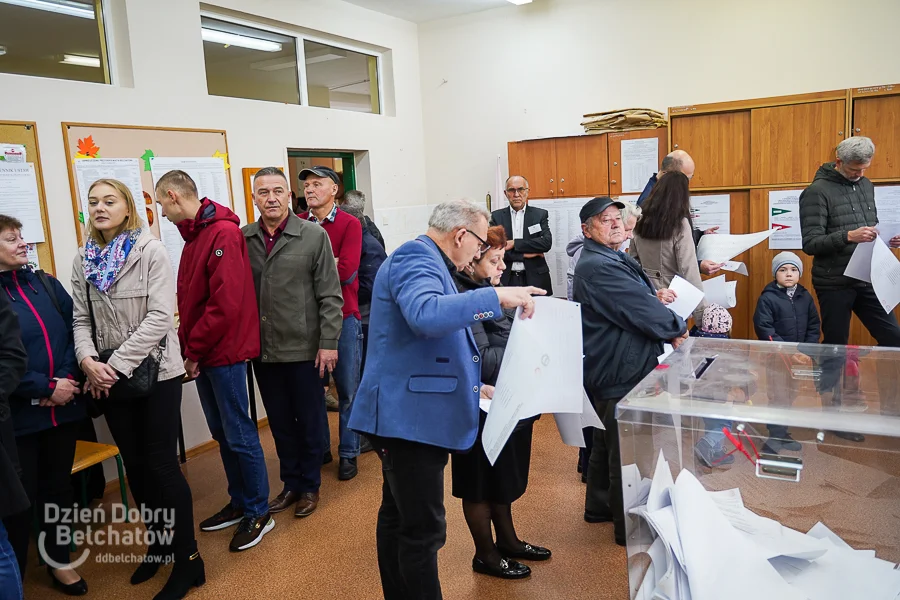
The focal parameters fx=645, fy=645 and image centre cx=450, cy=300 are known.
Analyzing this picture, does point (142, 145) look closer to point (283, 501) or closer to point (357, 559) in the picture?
point (283, 501)

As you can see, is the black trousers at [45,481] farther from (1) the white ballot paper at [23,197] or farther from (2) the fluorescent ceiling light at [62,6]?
(2) the fluorescent ceiling light at [62,6]

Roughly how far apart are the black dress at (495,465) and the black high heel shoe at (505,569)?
0.30 meters

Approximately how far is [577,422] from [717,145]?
3.48 meters

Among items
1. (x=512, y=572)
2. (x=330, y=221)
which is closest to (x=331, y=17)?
(x=330, y=221)

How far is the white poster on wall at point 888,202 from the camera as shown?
4461 millimetres

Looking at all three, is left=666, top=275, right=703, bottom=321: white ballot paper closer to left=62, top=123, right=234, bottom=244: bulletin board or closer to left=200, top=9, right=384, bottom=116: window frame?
left=62, top=123, right=234, bottom=244: bulletin board

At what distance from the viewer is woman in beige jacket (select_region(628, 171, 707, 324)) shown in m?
3.42

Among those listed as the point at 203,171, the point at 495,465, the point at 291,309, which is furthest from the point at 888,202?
the point at 203,171

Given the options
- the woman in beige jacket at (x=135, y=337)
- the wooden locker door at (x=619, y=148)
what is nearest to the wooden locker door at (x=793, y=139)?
the wooden locker door at (x=619, y=148)

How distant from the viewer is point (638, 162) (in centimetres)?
529

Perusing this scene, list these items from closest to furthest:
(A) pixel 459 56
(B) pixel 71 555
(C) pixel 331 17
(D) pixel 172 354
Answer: (D) pixel 172 354 < (B) pixel 71 555 < (C) pixel 331 17 < (A) pixel 459 56

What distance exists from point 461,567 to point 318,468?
1.04m

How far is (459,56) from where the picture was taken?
20.6 feet

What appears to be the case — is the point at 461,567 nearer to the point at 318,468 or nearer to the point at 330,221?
the point at 318,468
